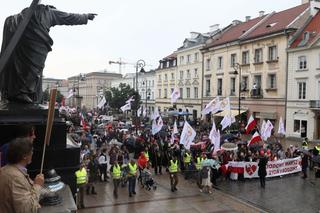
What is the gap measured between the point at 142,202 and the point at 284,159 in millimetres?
8527

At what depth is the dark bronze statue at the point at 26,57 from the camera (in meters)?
7.00

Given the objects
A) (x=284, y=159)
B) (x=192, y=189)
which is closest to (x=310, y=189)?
(x=284, y=159)

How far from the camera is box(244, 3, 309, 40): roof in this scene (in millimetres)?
38875

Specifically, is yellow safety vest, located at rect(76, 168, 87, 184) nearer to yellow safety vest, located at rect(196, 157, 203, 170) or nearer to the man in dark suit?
yellow safety vest, located at rect(196, 157, 203, 170)

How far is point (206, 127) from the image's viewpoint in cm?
3625

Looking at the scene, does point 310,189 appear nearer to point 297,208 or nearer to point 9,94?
point 297,208

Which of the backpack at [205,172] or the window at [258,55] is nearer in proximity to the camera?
the backpack at [205,172]

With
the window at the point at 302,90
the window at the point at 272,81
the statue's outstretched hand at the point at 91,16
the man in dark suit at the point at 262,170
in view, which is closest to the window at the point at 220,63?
the window at the point at 272,81

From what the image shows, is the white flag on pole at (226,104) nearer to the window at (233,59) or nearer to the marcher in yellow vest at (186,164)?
the marcher in yellow vest at (186,164)

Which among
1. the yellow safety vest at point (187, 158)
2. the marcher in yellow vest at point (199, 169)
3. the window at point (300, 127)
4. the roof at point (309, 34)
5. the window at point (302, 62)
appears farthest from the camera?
the window at point (302, 62)

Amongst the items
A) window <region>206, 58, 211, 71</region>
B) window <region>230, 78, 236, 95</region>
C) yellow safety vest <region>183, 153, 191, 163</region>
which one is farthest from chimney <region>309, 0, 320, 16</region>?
yellow safety vest <region>183, 153, 191, 163</region>

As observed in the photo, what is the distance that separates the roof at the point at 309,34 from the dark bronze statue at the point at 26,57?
32175mm

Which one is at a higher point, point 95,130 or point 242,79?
point 242,79

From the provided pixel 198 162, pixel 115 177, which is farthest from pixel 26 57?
pixel 198 162
